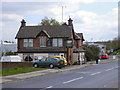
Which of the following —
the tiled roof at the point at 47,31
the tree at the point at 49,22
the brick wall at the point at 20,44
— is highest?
the tree at the point at 49,22

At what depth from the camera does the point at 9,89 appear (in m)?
14.7

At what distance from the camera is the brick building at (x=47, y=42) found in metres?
43.6

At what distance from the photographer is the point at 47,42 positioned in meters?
44.7

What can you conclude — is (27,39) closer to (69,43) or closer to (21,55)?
(21,55)

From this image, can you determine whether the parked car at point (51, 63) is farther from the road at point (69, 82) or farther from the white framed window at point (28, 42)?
the white framed window at point (28, 42)

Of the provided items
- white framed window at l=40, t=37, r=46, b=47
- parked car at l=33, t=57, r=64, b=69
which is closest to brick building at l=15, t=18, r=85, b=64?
white framed window at l=40, t=37, r=46, b=47

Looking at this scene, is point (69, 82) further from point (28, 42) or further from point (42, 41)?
point (28, 42)

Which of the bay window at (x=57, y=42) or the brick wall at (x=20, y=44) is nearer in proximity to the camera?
the bay window at (x=57, y=42)

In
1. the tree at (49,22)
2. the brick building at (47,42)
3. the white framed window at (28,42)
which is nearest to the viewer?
the brick building at (47,42)

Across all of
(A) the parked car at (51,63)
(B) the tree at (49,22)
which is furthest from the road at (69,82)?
(B) the tree at (49,22)

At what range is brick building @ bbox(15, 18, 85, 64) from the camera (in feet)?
143

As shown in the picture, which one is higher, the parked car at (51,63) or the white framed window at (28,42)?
the white framed window at (28,42)

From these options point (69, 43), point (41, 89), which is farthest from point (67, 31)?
point (41, 89)

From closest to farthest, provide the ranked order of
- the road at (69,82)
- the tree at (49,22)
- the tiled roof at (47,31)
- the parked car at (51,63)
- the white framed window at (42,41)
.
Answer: the road at (69,82) → the parked car at (51,63) → the tiled roof at (47,31) → the white framed window at (42,41) → the tree at (49,22)
